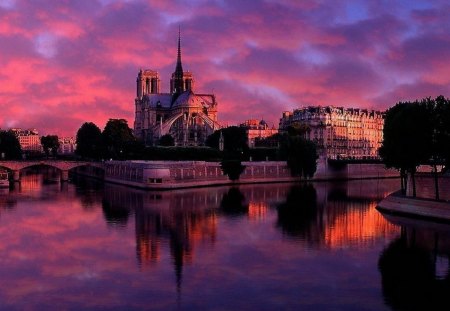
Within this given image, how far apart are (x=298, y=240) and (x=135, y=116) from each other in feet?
409

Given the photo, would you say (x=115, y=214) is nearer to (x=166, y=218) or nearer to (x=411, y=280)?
(x=166, y=218)

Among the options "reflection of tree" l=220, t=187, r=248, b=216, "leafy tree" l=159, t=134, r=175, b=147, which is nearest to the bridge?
"leafy tree" l=159, t=134, r=175, b=147

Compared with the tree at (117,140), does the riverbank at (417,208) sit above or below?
below

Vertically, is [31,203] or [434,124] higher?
[434,124]

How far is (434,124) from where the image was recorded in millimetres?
41938

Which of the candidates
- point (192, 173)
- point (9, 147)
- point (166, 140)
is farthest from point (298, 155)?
point (9, 147)

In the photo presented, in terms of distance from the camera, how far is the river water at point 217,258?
71.1 feet

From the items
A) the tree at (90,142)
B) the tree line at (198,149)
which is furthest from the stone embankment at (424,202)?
the tree at (90,142)

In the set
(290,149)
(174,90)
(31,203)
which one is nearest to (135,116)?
(174,90)

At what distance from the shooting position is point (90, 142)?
10138 cm

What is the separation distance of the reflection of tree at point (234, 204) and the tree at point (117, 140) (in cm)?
3149

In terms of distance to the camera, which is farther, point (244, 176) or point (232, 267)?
point (244, 176)

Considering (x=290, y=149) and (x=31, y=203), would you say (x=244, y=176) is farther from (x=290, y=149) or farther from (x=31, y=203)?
(x=31, y=203)

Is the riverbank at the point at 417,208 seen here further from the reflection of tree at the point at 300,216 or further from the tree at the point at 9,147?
the tree at the point at 9,147
